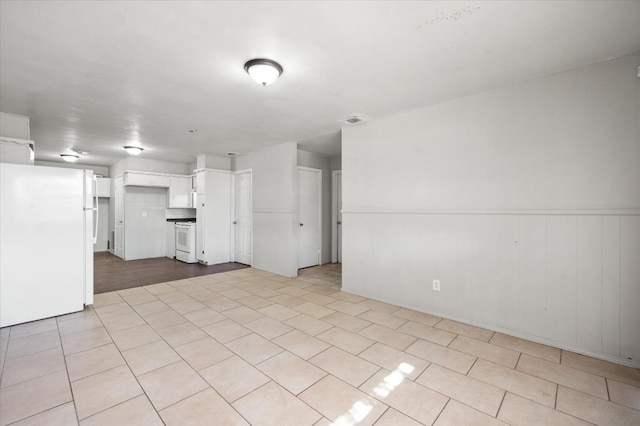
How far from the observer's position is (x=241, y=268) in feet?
20.1

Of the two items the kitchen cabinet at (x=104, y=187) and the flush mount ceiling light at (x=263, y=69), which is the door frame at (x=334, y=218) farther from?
the kitchen cabinet at (x=104, y=187)

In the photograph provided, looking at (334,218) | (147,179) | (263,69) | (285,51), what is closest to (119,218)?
(147,179)

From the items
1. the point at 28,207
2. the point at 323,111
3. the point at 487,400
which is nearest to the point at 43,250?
the point at 28,207

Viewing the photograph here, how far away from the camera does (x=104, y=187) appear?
26.4 feet

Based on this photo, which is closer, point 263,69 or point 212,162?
point 263,69

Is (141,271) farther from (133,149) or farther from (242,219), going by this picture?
(133,149)

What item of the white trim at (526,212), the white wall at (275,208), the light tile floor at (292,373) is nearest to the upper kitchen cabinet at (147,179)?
the white wall at (275,208)

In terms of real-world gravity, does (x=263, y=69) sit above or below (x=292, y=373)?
above

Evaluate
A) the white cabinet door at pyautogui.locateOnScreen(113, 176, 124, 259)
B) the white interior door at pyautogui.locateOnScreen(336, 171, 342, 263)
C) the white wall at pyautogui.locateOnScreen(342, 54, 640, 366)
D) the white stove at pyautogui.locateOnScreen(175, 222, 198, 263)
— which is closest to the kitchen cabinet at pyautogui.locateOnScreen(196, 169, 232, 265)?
the white stove at pyautogui.locateOnScreen(175, 222, 198, 263)

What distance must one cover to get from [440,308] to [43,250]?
15.3 ft

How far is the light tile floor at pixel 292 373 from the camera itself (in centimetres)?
178

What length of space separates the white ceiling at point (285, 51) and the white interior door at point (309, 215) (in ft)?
7.59

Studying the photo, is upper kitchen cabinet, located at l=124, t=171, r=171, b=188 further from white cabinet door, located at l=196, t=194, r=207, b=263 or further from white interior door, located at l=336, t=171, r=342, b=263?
white interior door, located at l=336, t=171, r=342, b=263

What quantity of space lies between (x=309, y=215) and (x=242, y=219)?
5.58 feet
